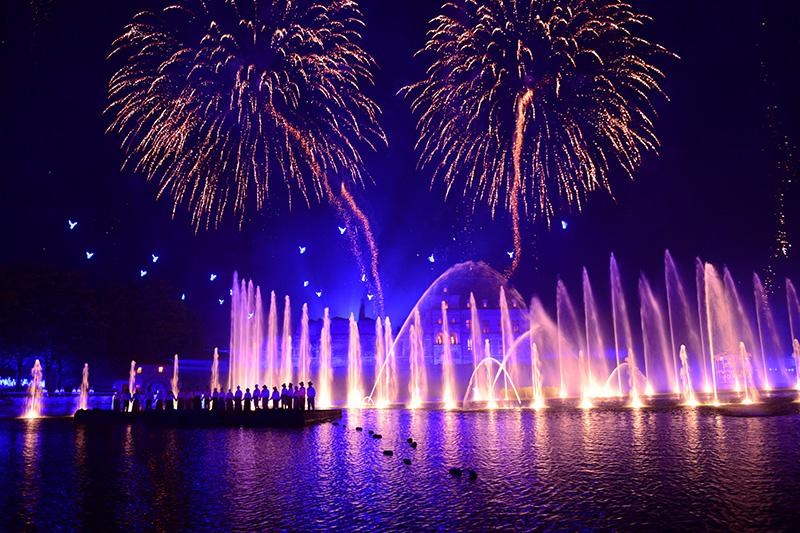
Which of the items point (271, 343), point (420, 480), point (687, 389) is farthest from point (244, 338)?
point (420, 480)

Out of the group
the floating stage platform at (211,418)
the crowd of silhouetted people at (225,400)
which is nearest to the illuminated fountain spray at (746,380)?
the floating stage platform at (211,418)

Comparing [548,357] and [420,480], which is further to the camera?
[548,357]

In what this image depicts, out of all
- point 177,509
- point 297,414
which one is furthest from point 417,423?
point 177,509

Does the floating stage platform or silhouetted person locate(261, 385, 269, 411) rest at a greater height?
silhouetted person locate(261, 385, 269, 411)

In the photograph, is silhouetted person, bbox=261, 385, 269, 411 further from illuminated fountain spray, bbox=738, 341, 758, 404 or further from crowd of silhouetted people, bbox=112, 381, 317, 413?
illuminated fountain spray, bbox=738, 341, 758, 404

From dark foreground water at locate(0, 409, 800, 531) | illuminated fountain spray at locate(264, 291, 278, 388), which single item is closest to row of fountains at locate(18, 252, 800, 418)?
illuminated fountain spray at locate(264, 291, 278, 388)

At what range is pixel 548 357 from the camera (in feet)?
272

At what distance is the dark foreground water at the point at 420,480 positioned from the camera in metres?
9.05

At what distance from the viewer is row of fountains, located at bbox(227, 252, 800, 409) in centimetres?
4778

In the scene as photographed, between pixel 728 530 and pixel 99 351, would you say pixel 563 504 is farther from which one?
pixel 99 351

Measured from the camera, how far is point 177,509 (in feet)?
32.5

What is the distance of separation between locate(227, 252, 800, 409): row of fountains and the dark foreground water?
1683 centimetres

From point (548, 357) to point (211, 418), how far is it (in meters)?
64.8

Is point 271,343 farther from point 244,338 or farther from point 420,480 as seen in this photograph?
point 420,480
